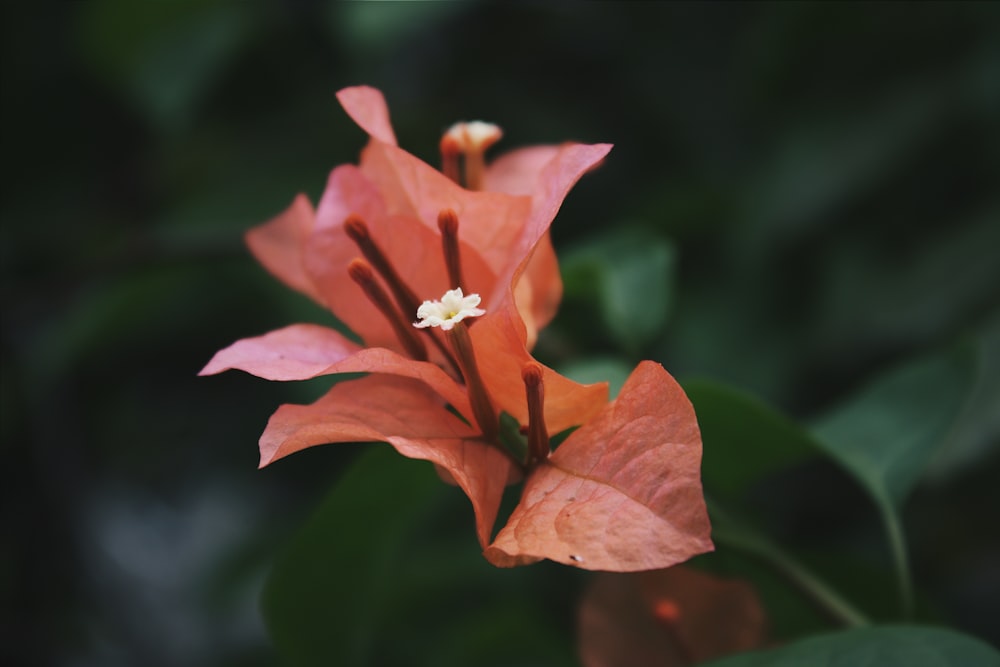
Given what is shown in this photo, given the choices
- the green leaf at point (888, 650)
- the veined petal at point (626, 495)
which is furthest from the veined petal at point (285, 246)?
the green leaf at point (888, 650)

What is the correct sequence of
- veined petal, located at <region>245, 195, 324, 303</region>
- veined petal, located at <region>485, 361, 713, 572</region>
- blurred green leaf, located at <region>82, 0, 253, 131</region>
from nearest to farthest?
1. veined petal, located at <region>485, 361, 713, 572</region>
2. veined petal, located at <region>245, 195, 324, 303</region>
3. blurred green leaf, located at <region>82, 0, 253, 131</region>

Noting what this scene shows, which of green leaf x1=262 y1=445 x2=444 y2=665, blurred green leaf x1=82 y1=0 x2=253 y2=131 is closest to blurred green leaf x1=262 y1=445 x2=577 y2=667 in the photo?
green leaf x1=262 y1=445 x2=444 y2=665

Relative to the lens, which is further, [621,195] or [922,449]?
[621,195]

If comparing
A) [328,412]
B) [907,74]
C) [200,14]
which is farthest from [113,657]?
[907,74]

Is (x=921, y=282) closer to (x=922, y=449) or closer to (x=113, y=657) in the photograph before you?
(x=922, y=449)

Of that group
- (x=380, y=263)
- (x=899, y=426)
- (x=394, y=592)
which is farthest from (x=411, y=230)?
(x=394, y=592)

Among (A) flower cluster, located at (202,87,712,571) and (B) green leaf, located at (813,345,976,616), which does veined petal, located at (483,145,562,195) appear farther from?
(B) green leaf, located at (813,345,976,616)

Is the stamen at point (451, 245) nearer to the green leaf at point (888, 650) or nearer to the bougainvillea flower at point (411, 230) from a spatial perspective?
the bougainvillea flower at point (411, 230)
